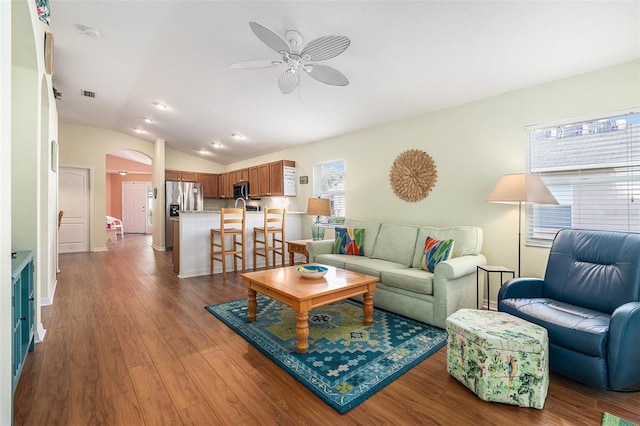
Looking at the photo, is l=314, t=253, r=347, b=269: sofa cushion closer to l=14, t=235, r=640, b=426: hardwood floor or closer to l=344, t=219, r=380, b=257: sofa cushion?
l=344, t=219, r=380, b=257: sofa cushion

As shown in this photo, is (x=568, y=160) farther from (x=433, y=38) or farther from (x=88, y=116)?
(x=88, y=116)

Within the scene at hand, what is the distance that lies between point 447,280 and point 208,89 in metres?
4.16

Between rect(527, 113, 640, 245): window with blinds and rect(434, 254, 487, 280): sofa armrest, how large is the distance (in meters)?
0.67

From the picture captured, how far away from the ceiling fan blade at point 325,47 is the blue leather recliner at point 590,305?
2362mm

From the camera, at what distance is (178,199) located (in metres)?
7.79

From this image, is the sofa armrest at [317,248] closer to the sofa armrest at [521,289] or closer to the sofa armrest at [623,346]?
the sofa armrest at [521,289]

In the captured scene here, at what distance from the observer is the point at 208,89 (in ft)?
14.4

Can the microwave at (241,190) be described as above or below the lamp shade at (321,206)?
above

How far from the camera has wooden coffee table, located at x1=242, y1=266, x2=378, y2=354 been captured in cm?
232

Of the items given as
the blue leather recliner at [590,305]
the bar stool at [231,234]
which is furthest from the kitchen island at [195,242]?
the blue leather recliner at [590,305]

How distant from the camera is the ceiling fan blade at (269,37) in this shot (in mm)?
2051

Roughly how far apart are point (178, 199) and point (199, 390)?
6803mm

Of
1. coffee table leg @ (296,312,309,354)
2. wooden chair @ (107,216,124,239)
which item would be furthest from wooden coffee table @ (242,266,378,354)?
wooden chair @ (107,216,124,239)

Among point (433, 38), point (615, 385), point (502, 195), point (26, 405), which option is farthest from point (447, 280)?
point (26, 405)
